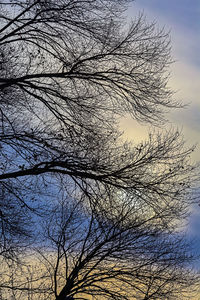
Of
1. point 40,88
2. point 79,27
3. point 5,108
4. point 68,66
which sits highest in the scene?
point 79,27

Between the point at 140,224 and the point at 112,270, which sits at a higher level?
the point at 140,224

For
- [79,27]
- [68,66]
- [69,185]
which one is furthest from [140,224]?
[79,27]

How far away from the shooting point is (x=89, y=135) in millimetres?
8477

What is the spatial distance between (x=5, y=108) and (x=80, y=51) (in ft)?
8.28

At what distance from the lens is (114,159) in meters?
7.66

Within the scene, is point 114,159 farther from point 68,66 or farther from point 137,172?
point 68,66

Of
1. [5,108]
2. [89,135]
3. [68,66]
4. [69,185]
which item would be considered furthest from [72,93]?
[69,185]

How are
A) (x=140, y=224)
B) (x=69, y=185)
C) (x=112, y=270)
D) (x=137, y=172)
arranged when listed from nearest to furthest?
(x=137, y=172) < (x=69, y=185) < (x=140, y=224) < (x=112, y=270)

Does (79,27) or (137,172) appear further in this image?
(79,27)

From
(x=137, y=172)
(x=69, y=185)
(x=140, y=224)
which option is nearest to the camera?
(x=137, y=172)

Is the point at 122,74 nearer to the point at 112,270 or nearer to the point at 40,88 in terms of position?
the point at 40,88

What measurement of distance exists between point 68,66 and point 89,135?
1.97 metres

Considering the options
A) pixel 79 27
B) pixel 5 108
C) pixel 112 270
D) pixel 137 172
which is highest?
pixel 79 27

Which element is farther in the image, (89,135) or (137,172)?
(89,135)
